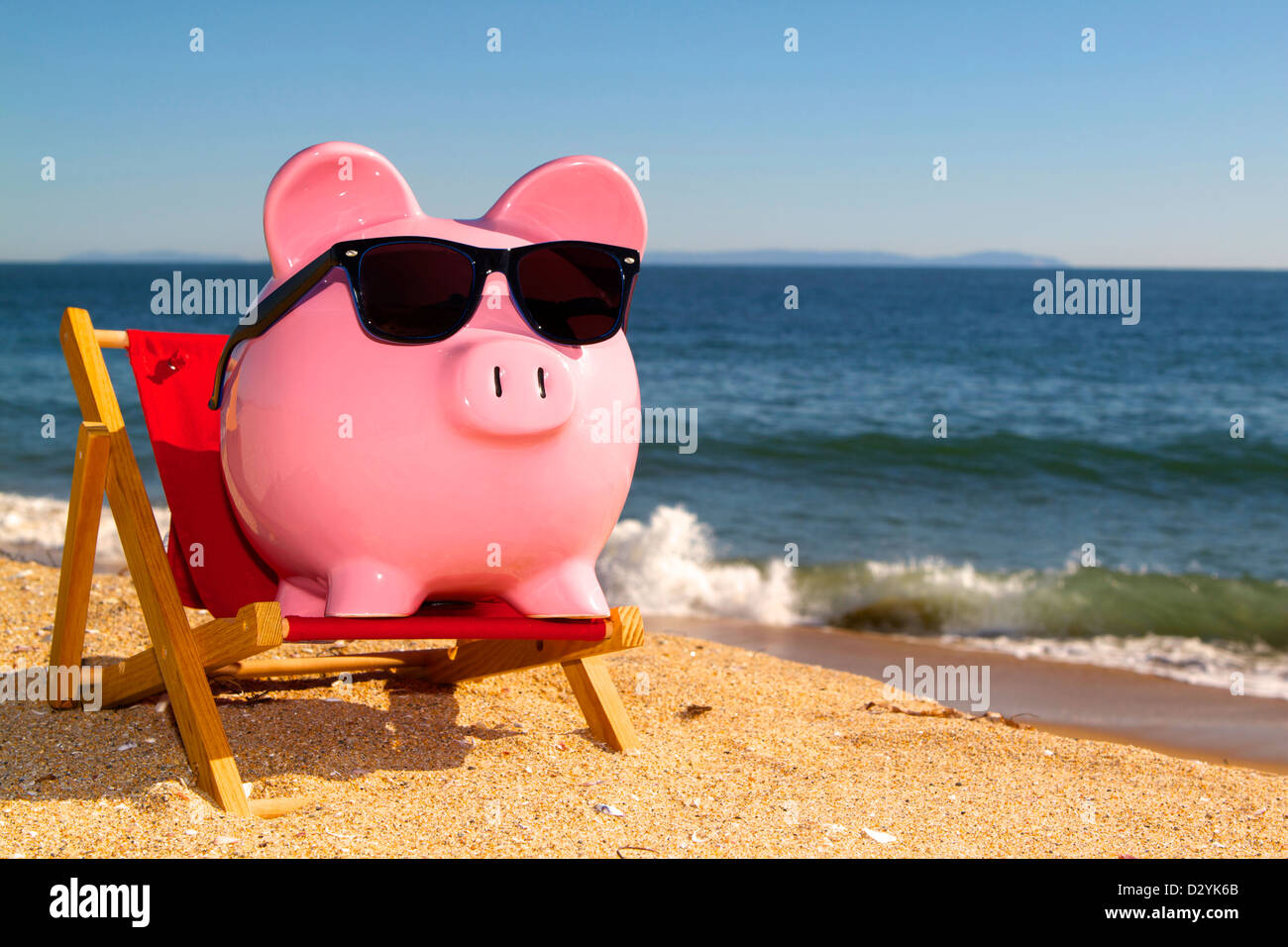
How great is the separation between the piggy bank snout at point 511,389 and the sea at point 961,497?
577 centimetres

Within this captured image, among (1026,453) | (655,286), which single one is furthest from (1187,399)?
(655,286)

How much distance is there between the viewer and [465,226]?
3.42m

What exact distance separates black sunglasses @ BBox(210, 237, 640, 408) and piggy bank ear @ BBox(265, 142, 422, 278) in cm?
14

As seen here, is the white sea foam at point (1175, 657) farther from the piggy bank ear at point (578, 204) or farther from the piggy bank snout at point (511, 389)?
the piggy bank snout at point (511, 389)

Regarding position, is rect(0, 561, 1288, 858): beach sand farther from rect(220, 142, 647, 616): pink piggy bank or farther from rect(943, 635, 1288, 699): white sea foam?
rect(943, 635, 1288, 699): white sea foam

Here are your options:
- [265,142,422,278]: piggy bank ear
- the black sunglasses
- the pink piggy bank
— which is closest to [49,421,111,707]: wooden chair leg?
the pink piggy bank

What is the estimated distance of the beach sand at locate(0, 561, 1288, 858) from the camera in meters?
3.42

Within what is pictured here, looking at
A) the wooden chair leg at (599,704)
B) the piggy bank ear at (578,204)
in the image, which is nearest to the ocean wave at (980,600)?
the wooden chair leg at (599,704)

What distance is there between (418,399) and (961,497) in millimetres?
10980

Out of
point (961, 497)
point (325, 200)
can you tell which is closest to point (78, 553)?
point (325, 200)

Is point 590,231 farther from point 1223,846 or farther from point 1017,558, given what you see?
point 1017,558

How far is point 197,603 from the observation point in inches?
161

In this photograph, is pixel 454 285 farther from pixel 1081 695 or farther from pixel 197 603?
pixel 1081 695

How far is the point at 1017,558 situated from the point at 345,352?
860 centimetres
